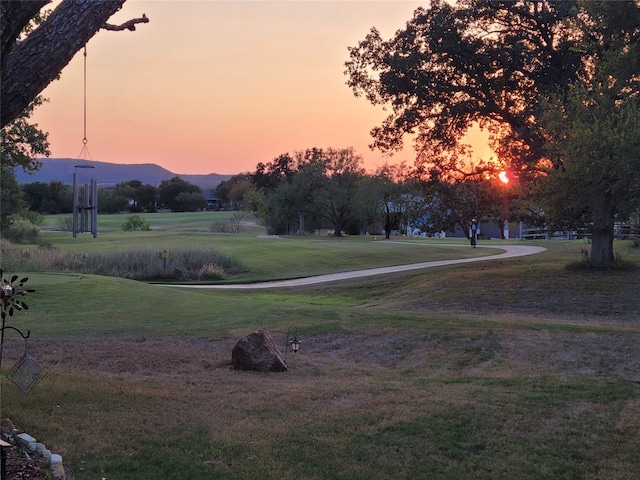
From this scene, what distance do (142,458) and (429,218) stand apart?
21.5 meters

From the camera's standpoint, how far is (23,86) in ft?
16.3

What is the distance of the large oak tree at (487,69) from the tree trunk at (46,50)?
1683 centimetres

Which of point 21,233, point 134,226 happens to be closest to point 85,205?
point 21,233

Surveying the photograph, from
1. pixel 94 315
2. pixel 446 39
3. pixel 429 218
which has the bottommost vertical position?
pixel 94 315

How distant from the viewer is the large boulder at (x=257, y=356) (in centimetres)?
876

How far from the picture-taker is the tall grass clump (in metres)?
27.3

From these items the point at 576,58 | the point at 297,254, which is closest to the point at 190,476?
the point at 576,58

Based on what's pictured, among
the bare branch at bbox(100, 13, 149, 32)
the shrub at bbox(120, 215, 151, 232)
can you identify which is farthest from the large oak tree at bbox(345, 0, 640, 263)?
the shrub at bbox(120, 215, 151, 232)

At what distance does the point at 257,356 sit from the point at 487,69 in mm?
15822

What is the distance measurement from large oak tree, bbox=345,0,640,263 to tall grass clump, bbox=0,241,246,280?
12.5 metres

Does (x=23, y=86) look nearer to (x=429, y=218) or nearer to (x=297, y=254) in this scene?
(x=429, y=218)

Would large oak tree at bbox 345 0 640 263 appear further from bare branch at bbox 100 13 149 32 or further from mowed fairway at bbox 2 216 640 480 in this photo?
bare branch at bbox 100 13 149 32

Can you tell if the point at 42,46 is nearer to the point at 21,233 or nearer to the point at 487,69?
the point at 487,69

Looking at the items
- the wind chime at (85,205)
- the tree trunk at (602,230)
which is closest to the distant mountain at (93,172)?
the wind chime at (85,205)
